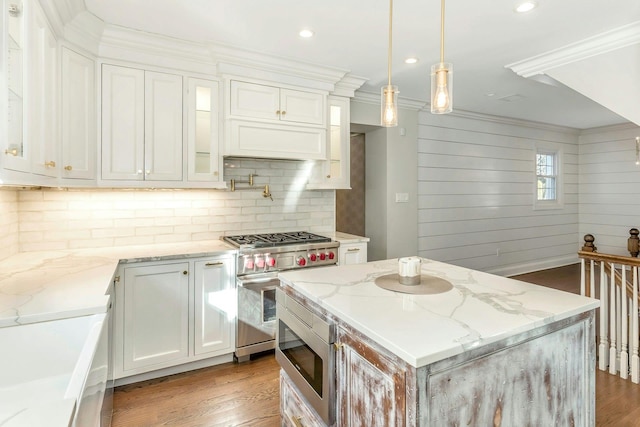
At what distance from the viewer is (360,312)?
52.3 inches

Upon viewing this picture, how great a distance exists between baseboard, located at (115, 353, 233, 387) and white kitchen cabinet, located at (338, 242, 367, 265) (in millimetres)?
1303

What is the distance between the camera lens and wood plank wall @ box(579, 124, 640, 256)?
6.09m

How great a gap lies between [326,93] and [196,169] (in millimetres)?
1443

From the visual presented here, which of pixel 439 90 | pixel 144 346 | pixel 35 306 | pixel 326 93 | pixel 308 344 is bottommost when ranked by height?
pixel 144 346

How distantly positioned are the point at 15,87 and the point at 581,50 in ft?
12.2

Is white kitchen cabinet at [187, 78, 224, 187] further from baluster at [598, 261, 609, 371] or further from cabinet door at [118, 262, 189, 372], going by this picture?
baluster at [598, 261, 609, 371]

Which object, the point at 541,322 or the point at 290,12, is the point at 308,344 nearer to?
the point at 541,322

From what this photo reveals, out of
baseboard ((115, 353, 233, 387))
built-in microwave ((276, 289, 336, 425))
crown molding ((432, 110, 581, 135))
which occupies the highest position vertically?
crown molding ((432, 110, 581, 135))

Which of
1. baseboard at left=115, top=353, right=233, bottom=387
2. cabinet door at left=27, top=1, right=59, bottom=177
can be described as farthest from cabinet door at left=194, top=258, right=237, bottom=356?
cabinet door at left=27, top=1, right=59, bottom=177

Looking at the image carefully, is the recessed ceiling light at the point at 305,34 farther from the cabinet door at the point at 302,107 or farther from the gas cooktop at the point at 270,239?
the gas cooktop at the point at 270,239

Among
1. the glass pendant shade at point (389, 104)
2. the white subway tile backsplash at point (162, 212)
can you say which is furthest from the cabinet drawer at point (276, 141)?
the glass pendant shade at point (389, 104)

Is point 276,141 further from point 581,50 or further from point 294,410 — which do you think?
point 581,50

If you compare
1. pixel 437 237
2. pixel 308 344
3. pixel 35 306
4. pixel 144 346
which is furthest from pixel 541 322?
pixel 437 237

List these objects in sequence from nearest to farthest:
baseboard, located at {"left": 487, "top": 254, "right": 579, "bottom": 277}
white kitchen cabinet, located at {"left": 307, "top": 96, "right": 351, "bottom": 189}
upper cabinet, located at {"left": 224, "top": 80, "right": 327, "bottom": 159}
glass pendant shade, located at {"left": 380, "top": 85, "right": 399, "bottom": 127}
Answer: glass pendant shade, located at {"left": 380, "top": 85, "right": 399, "bottom": 127} → upper cabinet, located at {"left": 224, "top": 80, "right": 327, "bottom": 159} → white kitchen cabinet, located at {"left": 307, "top": 96, "right": 351, "bottom": 189} → baseboard, located at {"left": 487, "top": 254, "right": 579, "bottom": 277}
